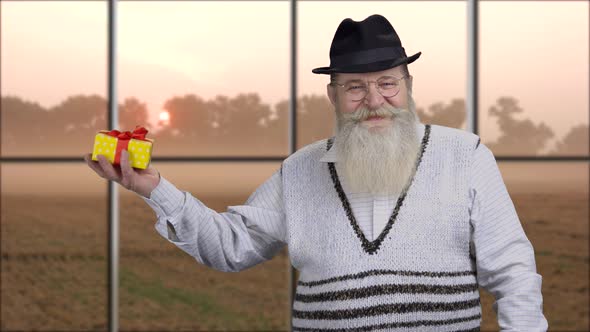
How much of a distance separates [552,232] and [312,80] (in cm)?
3806

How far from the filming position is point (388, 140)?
1.59 meters

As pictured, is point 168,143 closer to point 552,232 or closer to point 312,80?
point 552,232

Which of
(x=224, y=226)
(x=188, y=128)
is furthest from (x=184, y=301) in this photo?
(x=224, y=226)

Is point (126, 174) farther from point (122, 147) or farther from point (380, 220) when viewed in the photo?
point (380, 220)

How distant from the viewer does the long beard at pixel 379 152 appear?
5.09 feet

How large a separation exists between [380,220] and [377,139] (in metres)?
0.16

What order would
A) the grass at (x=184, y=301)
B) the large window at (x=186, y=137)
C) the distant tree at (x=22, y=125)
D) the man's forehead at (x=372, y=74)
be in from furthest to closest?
the grass at (x=184, y=301) < the distant tree at (x=22, y=125) < the large window at (x=186, y=137) < the man's forehead at (x=372, y=74)

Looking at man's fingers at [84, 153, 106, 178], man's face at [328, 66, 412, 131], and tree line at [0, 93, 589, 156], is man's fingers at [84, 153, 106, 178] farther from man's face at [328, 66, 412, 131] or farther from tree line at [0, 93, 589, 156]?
tree line at [0, 93, 589, 156]

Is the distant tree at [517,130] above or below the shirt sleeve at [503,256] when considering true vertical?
above

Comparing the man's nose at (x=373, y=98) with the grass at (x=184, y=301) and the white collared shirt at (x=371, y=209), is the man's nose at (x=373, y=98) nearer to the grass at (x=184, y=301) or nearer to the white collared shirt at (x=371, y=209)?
the white collared shirt at (x=371, y=209)

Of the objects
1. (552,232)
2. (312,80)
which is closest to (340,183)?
(312,80)

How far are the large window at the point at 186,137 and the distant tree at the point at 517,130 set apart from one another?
0.09 meters

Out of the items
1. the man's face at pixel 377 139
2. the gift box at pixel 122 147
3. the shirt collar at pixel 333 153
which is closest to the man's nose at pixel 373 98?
the man's face at pixel 377 139

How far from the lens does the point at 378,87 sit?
1.55 meters
